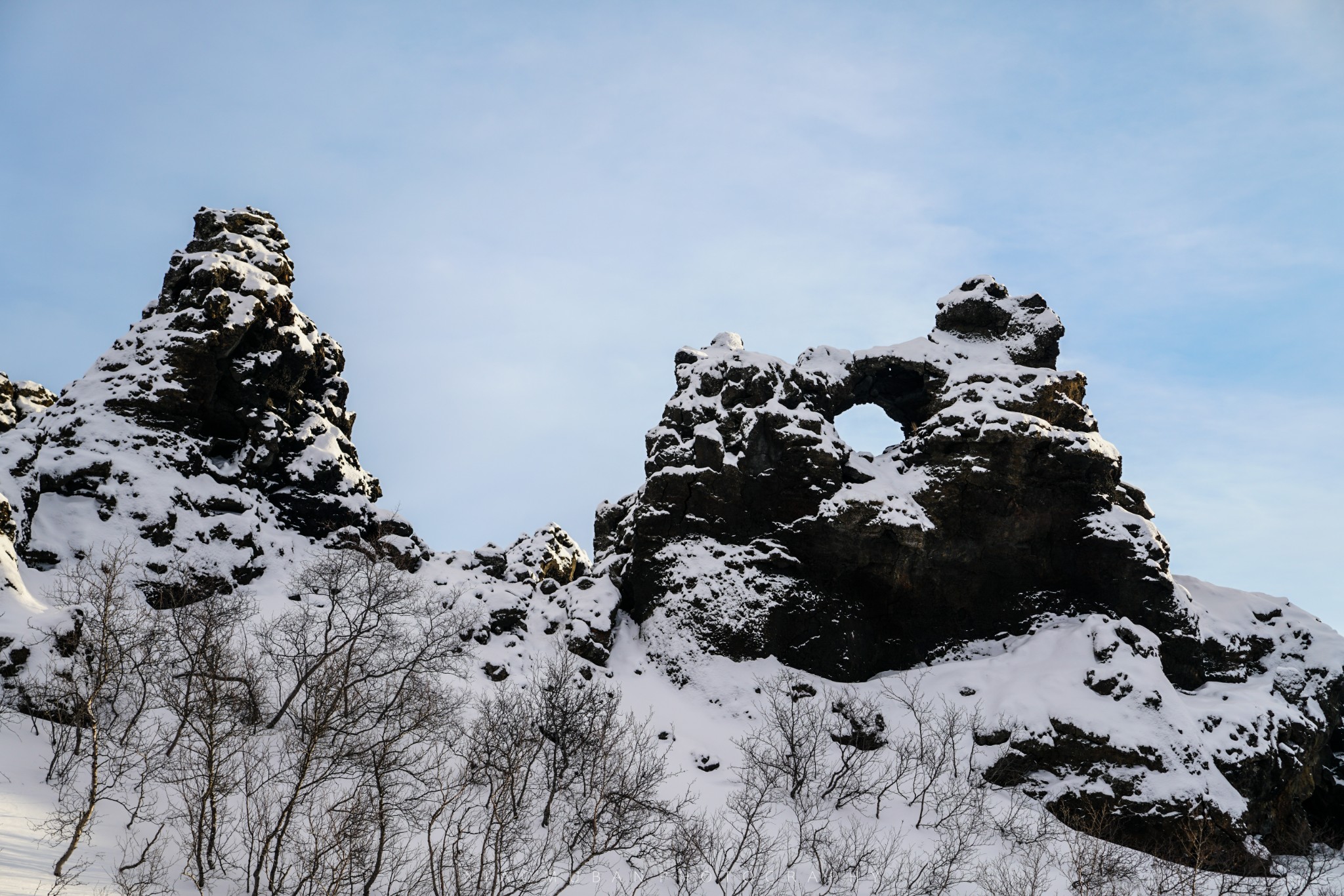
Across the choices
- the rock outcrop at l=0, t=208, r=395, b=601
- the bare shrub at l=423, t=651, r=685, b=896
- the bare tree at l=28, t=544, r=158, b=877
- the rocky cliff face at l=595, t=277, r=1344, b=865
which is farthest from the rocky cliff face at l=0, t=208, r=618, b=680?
the bare shrub at l=423, t=651, r=685, b=896

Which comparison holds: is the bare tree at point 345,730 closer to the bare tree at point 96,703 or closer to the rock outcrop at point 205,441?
the bare tree at point 96,703

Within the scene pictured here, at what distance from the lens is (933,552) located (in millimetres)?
50375

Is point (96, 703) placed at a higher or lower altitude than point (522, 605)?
lower

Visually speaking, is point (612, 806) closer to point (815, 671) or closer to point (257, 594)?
point (815, 671)

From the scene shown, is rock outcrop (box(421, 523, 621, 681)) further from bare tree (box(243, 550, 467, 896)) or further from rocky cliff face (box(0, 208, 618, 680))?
bare tree (box(243, 550, 467, 896))

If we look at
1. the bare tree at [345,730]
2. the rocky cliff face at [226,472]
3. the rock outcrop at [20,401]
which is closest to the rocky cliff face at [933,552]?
the rocky cliff face at [226,472]

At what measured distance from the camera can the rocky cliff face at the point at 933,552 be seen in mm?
49281

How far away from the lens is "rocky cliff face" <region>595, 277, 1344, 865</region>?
1940 inches

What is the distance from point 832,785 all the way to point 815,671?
30.1 feet

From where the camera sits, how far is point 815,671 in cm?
4966

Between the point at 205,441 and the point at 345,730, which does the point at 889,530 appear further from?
the point at 205,441

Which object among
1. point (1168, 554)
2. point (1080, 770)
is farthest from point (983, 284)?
point (1080, 770)

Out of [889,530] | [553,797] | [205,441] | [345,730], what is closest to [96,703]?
[345,730]

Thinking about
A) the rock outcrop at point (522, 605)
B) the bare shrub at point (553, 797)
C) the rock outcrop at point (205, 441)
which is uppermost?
the rock outcrop at point (205, 441)
